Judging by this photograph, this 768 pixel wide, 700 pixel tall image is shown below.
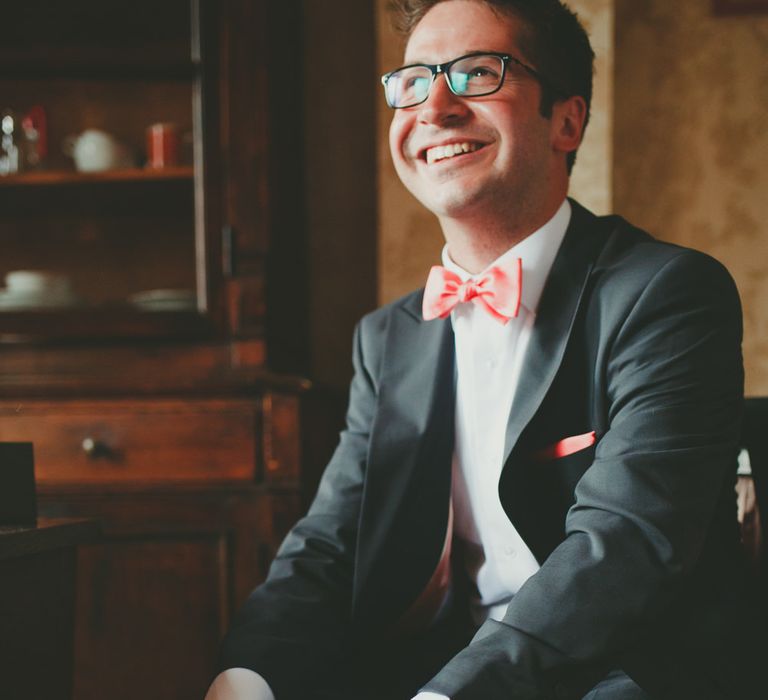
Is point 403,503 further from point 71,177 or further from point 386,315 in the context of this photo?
point 71,177

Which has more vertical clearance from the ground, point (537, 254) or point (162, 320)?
point (537, 254)

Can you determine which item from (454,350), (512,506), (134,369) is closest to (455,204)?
(454,350)

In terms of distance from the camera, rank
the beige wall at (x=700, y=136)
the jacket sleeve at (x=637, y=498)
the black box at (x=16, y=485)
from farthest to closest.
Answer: the beige wall at (x=700, y=136)
the black box at (x=16, y=485)
the jacket sleeve at (x=637, y=498)

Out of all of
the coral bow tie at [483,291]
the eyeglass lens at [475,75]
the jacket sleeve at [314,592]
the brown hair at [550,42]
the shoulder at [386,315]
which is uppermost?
the brown hair at [550,42]

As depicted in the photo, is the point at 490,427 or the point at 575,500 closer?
the point at 575,500

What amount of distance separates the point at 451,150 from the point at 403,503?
1.83 feet

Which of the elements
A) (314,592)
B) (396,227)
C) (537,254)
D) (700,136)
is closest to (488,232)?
(537,254)

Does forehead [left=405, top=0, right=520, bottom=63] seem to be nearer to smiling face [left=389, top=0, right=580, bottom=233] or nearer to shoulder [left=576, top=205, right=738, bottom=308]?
smiling face [left=389, top=0, right=580, bottom=233]

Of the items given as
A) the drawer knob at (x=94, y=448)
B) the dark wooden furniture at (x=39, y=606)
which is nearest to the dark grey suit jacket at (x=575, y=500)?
the dark wooden furniture at (x=39, y=606)

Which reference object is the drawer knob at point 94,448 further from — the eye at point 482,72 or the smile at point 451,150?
the eye at point 482,72

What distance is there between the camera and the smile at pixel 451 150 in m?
1.29

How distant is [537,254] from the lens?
51.6 inches

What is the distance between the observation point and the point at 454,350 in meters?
1.36

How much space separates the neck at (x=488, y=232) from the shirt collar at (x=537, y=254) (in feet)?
0.04
